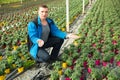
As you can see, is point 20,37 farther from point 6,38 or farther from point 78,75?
point 78,75

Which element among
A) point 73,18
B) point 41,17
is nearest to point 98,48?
point 41,17

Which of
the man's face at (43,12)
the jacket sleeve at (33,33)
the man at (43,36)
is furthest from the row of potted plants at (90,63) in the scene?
the man's face at (43,12)

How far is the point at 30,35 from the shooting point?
6.45 m

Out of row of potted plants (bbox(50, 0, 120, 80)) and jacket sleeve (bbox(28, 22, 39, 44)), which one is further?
jacket sleeve (bbox(28, 22, 39, 44))

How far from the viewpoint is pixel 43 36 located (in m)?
6.84

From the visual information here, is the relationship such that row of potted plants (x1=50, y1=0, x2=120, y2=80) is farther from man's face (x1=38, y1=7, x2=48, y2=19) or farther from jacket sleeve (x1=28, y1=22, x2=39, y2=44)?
man's face (x1=38, y1=7, x2=48, y2=19)

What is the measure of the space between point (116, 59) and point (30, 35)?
206cm

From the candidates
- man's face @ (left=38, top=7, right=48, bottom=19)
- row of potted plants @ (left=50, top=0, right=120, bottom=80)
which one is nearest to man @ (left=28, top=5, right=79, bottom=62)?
man's face @ (left=38, top=7, right=48, bottom=19)

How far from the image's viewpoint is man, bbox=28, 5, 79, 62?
21.0 feet

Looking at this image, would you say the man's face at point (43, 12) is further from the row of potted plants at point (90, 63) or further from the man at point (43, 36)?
the row of potted plants at point (90, 63)

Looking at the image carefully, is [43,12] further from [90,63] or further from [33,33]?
[90,63]

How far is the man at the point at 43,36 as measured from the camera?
252 inches

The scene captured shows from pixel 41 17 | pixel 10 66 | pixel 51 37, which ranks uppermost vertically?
pixel 41 17

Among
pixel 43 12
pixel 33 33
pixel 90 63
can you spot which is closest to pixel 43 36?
pixel 33 33
